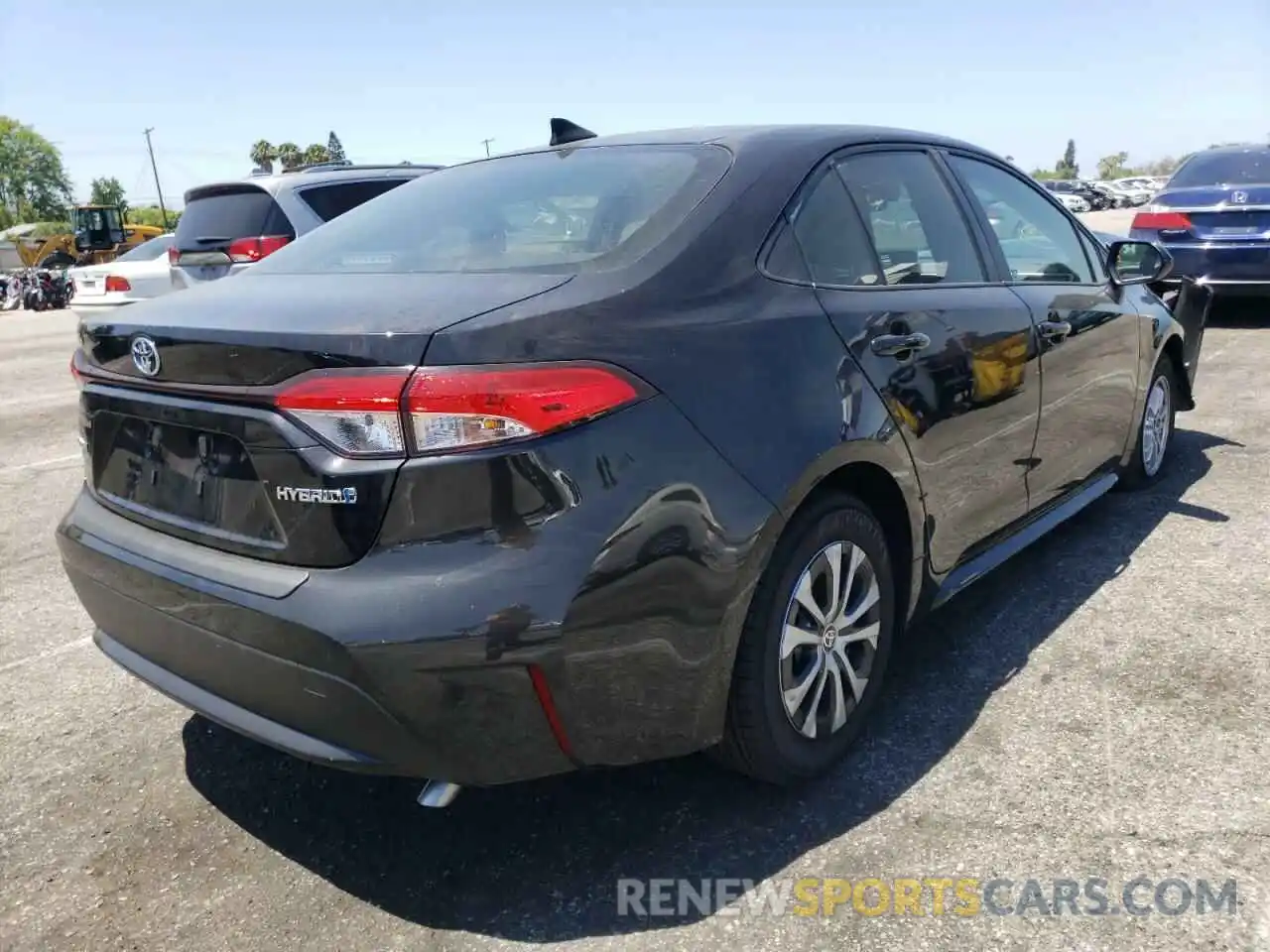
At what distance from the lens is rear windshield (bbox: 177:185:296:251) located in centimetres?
763

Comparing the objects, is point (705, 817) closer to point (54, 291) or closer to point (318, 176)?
Result: point (318, 176)

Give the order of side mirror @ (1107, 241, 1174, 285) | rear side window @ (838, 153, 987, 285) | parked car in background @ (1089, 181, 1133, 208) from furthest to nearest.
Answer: parked car in background @ (1089, 181, 1133, 208) → side mirror @ (1107, 241, 1174, 285) → rear side window @ (838, 153, 987, 285)

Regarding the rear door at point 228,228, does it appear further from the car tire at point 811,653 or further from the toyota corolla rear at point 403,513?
the car tire at point 811,653

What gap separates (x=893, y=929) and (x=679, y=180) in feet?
5.89

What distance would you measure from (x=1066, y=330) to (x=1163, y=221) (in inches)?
276

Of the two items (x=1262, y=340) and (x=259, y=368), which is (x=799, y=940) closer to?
(x=259, y=368)

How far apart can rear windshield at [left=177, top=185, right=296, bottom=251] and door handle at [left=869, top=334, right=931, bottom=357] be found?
5908 millimetres

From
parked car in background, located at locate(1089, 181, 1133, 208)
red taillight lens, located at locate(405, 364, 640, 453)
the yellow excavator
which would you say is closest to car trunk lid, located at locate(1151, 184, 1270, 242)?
red taillight lens, located at locate(405, 364, 640, 453)

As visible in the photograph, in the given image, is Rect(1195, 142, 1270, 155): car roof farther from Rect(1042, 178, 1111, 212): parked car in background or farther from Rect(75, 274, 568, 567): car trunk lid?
Rect(1042, 178, 1111, 212): parked car in background

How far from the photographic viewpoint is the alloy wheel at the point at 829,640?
248cm

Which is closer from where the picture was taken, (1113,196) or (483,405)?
(483,405)

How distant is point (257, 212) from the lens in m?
7.71

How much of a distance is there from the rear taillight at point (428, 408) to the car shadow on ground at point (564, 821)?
1.03m

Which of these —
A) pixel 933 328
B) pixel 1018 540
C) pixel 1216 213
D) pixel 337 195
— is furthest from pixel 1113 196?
pixel 933 328
